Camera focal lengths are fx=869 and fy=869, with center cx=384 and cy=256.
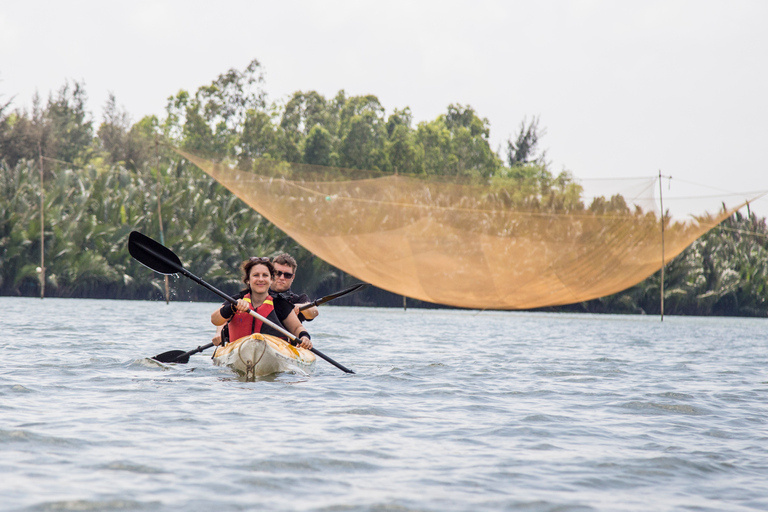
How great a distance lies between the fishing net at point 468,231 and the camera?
1856 cm

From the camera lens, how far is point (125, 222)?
28078 millimetres

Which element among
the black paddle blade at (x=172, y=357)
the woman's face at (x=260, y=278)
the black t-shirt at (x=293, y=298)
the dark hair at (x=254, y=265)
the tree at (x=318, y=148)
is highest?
A: the tree at (x=318, y=148)

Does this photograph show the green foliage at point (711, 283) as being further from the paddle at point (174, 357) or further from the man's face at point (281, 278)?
the paddle at point (174, 357)

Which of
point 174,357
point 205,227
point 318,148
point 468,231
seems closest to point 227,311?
point 174,357

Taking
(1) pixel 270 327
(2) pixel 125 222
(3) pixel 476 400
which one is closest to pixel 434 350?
(1) pixel 270 327

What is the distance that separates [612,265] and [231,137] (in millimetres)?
30647

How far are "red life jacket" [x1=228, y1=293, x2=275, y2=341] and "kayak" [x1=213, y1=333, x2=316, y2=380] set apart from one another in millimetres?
154

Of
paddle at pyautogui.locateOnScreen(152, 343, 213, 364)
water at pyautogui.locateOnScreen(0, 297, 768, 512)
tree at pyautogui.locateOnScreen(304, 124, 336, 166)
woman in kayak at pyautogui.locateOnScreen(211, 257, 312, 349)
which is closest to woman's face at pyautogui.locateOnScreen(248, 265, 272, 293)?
woman in kayak at pyautogui.locateOnScreen(211, 257, 312, 349)

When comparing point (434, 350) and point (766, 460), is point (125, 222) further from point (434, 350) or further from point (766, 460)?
point (766, 460)

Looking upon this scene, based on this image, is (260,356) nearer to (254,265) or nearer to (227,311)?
(227,311)

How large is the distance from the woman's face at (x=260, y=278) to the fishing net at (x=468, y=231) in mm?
10459

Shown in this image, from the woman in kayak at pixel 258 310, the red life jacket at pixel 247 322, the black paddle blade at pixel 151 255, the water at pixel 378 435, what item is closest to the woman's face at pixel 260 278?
the woman in kayak at pixel 258 310

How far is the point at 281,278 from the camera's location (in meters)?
8.52

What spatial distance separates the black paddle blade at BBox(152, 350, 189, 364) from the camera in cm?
867
